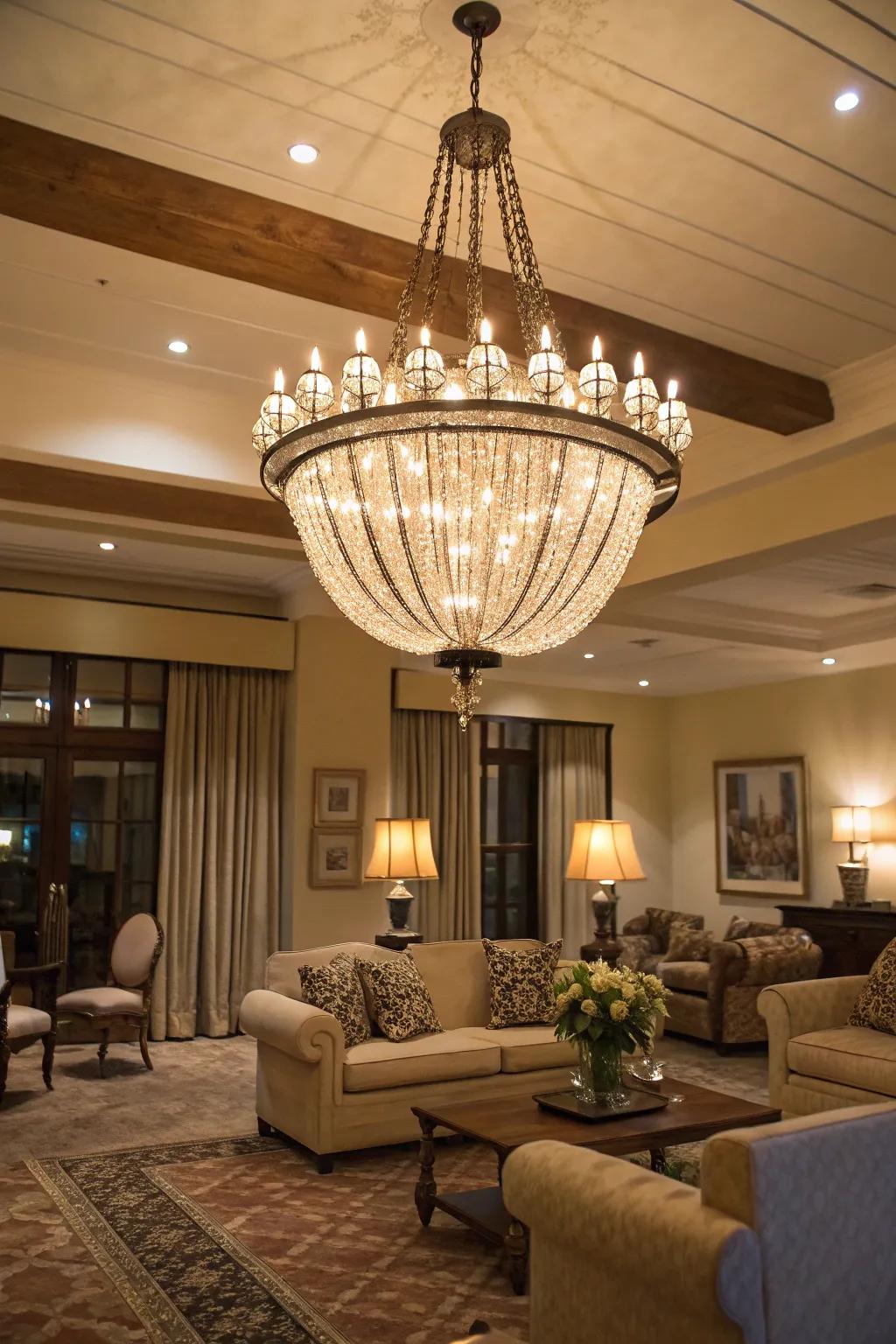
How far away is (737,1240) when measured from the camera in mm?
2055

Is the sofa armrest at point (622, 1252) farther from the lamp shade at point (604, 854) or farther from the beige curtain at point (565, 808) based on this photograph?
the beige curtain at point (565, 808)

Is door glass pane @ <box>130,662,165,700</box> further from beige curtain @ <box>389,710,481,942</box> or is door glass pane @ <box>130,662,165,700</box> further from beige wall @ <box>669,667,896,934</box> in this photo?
beige wall @ <box>669,667,896,934</box>

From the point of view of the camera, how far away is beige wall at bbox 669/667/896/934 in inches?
365

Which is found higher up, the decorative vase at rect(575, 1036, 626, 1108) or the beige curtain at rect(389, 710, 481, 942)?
the beige curtain at rect(389, 710, 481, 942)

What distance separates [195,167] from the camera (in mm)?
3053

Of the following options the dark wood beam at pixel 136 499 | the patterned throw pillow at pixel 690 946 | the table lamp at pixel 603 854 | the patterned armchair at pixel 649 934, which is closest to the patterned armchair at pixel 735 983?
the patterned throw pillow at pixel 690 946

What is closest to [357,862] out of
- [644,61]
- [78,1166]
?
[78,1166]

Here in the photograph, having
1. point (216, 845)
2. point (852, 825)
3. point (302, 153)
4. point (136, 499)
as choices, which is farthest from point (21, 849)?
point (852, 825)

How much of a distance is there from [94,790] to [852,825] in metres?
5.85

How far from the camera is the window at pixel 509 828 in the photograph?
1028cm

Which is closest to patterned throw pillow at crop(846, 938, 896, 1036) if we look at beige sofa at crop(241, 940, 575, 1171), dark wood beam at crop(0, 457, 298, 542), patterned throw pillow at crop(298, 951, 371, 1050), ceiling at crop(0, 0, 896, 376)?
beige sofa at crop(241, 940, 575, 1171)

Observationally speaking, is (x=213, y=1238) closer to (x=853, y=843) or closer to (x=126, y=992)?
(x=126, y=992)

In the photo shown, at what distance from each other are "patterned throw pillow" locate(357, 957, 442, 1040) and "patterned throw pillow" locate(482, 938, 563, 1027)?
35 centimetres

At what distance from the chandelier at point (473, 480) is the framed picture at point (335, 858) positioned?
16.2 ft
